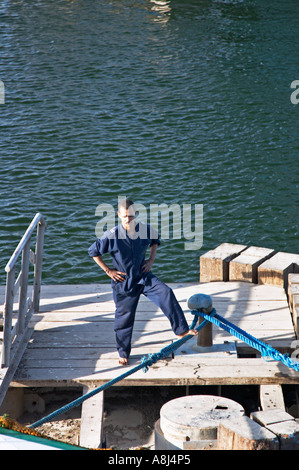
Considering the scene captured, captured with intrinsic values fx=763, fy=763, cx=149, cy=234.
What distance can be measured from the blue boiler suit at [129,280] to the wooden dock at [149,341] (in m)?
0.39

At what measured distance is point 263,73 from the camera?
21672 millimetres

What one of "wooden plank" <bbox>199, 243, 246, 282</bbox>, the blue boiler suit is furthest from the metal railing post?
"wooden plank" <bbox>199, 243, 246, 282</bbox>

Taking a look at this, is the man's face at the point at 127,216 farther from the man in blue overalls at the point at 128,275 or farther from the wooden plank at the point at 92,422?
the wooden plank at the point at 92,422

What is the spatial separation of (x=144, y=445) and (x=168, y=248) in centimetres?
621

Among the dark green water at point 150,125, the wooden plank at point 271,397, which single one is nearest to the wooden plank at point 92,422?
the wooden plank at point 271,397

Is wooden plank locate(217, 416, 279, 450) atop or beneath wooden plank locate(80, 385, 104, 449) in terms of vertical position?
atop

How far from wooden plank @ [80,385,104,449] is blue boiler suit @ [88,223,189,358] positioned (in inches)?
21.8

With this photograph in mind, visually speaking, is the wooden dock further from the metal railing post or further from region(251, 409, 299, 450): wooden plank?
region(251, 409, 299, 450): wooden plank

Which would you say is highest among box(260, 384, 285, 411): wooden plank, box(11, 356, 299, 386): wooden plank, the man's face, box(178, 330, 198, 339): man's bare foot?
the man's face

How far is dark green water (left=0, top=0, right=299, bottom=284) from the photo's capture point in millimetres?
13562

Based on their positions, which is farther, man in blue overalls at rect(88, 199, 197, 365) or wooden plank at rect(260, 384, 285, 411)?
man in blue overalls at rect(88, 199, 197, 365)

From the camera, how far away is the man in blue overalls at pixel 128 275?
22.8 feet
